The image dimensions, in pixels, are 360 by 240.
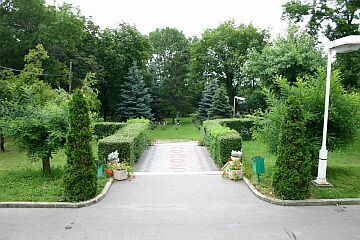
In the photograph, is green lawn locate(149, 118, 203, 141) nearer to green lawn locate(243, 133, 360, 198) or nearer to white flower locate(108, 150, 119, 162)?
green lawn locate(243, 133, 360, 198)

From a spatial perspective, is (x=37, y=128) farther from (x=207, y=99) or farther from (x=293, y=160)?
(x=207, y=99)

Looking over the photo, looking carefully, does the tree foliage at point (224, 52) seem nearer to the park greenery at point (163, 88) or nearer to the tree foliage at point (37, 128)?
the park greenery at point (163, 88)

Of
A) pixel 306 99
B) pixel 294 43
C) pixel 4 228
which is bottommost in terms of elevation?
pixel 4 228

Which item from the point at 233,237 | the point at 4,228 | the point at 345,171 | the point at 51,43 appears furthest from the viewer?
the point at 51,43

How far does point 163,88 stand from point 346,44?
3027 centimetres

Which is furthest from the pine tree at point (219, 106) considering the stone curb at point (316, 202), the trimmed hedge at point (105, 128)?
the stone curb at point (316, 202)

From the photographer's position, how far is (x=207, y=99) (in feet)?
113

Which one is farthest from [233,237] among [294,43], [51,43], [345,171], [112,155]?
[51,43]

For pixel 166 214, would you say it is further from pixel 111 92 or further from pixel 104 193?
pixel 111 92

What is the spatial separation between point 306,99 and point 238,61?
26.1m

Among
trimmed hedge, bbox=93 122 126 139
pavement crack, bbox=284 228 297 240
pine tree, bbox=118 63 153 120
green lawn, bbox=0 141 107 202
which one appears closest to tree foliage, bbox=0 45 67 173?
green lawn, bbox=0 141 107 202

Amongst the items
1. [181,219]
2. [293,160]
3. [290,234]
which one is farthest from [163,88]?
[290,234]

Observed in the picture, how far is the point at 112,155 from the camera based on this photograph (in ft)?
32.6

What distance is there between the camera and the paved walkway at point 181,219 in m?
6.05
